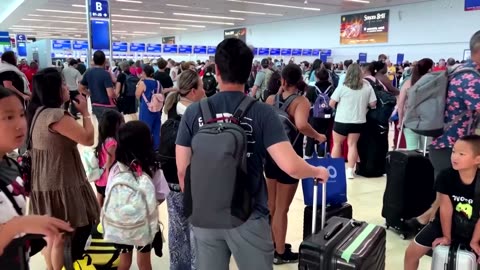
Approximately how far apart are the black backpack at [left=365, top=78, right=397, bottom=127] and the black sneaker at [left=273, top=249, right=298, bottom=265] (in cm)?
278

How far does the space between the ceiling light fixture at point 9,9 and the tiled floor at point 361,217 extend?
17476mm

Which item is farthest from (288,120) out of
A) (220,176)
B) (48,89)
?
(48,89)

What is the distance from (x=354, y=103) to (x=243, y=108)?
12.0ft

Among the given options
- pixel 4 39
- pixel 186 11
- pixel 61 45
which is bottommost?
pixel 61 45

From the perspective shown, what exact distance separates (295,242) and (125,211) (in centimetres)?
167

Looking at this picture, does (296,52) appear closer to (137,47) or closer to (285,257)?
(137,47)

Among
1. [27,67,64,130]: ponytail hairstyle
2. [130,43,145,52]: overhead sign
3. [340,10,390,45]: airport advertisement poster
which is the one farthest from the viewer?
[130,43,145,52]: overhead sign

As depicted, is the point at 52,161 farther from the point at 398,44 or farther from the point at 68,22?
the point at 68,22


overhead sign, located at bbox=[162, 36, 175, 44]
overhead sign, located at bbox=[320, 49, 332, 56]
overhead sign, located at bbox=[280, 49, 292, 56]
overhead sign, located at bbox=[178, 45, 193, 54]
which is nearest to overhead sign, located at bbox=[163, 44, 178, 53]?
overhead sign, located at bbox=[178, 45, 193, 54]

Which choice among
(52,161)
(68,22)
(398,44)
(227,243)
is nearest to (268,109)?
(227,243)

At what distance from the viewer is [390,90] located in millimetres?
5395

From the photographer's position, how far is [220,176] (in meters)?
1.47

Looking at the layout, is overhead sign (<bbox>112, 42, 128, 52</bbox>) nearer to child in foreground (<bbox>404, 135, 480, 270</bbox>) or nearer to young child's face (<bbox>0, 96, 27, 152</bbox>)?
child in foreground (<bbox>404, 135, 480, 270</bbox>)

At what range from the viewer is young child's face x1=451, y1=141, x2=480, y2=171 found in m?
2.29
